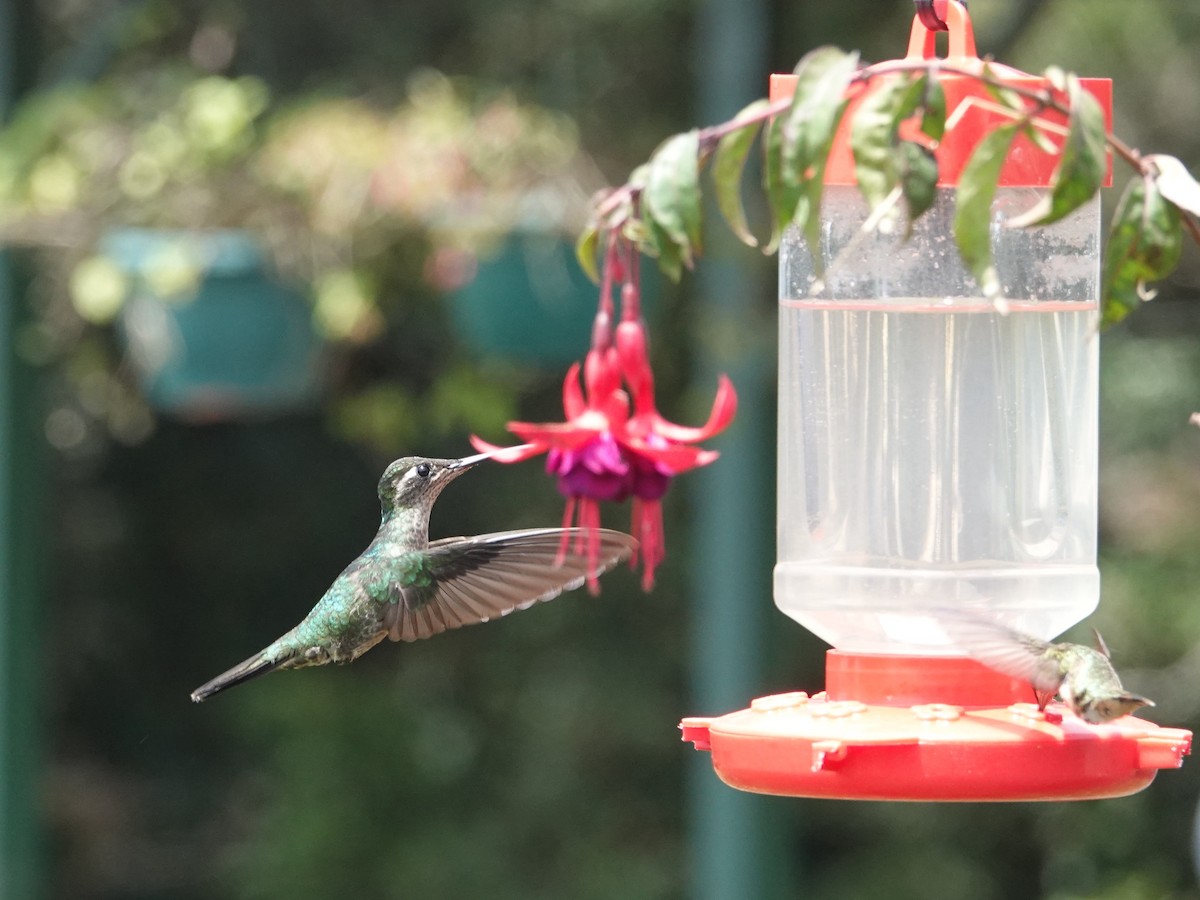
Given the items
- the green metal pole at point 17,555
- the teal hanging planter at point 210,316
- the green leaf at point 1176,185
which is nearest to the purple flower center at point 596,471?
the green leaf at point 1176,185

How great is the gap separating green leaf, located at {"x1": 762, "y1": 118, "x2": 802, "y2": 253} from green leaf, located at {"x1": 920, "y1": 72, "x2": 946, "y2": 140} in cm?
11

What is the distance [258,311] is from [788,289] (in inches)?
87.8

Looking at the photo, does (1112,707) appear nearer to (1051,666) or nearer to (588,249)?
(1051,666)

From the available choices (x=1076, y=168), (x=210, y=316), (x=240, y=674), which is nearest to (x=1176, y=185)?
(x=1076, y=168)

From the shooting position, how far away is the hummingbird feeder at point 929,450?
2.01m

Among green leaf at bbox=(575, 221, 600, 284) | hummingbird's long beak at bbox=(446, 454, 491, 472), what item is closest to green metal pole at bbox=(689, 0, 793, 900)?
hummingbird's long beak at bbox=(446, 454, 491, 472)

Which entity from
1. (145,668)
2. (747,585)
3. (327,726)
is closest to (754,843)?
(747,585)

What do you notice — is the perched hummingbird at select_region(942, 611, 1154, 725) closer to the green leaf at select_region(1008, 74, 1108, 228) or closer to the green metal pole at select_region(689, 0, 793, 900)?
the green leaf at select_region(1008, 74, 1108, 228)

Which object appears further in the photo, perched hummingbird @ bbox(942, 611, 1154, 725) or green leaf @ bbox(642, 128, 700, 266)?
perched hummingbird @ bbox(942, 611, 1154, 725)

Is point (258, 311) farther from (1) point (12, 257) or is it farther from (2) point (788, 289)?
(2) point (788, 289)

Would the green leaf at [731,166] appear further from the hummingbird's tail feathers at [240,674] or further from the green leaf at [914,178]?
the hummingbird's tail feathers at [240,674]

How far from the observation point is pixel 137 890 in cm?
743

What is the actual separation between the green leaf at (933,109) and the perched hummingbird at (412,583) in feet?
3.15

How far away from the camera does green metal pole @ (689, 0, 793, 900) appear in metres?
4.42
